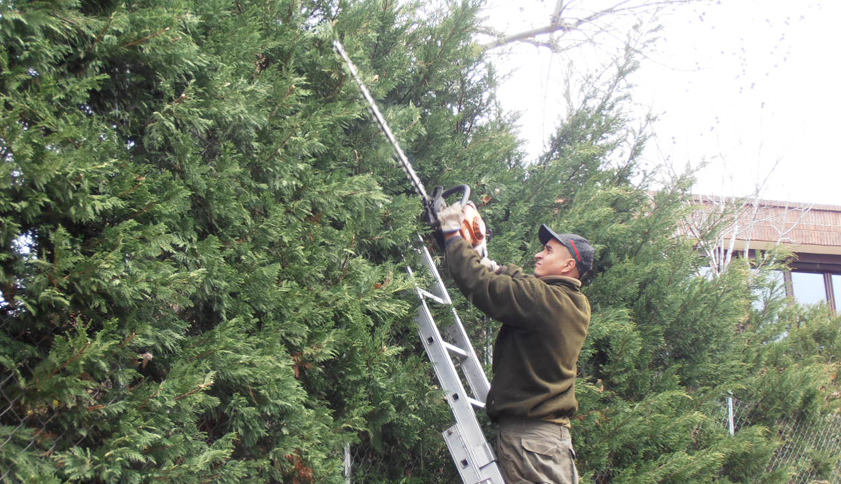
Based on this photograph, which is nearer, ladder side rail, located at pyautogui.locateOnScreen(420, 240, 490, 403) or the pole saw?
the pole saw

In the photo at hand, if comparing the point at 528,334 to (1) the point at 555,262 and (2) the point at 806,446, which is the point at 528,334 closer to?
(1) the point at 555,262

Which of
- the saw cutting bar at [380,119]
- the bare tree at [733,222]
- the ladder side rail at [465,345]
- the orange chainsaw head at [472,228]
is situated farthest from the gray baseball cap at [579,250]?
the bare tree at [733,222]

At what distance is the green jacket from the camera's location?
3580 mm

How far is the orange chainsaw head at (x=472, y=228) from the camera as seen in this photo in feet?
13.2

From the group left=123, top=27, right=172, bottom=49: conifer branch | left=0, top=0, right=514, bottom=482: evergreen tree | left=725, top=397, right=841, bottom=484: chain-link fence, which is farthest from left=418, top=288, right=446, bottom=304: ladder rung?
left=725, top=397, right=841, bottom=484: chain-link fence

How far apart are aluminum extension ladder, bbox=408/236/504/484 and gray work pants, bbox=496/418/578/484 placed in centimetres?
9

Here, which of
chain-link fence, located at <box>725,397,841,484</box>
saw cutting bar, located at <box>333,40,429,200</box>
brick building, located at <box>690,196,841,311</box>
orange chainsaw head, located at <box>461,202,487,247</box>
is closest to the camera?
orange chainsaw head, located at <box>461,202,487,247</box>

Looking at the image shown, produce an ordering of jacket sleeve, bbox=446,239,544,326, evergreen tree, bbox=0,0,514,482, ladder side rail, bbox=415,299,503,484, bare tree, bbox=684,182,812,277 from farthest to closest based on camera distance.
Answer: bare tree, bbox=684,182,812,277 → ladder side rail, bbox=415,299,503,484 → jacket sleeve, bbox=446,239,544,326 → evergreen tree, bbox=0,0,514,482

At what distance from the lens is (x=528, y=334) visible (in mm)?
3730

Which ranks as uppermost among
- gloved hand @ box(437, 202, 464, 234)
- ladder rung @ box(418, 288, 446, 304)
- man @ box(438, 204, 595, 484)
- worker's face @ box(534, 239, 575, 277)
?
gloved hand @ box(437, 202, 464, 234)

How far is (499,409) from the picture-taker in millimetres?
3729

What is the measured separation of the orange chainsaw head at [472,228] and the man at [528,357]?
0.57ft

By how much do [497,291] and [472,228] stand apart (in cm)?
63

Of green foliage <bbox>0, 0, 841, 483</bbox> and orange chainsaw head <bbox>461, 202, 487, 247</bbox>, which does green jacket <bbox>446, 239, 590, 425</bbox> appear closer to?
orange chainsaw head <bbox>461, 202, 487, 247</bbox>
